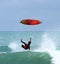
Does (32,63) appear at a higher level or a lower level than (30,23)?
lower

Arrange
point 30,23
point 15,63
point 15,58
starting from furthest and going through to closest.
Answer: point 15,58 < point 15,63 < point 30,23

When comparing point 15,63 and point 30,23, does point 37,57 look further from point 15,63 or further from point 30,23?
point 30,23

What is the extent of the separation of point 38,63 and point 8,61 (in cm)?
304

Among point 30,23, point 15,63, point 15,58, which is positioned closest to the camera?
point 30,23

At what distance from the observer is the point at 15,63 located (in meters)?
28.8

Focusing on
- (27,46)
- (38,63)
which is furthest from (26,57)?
(27,46)

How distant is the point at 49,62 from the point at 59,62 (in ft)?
3.19

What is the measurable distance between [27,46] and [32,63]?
7.62 meters

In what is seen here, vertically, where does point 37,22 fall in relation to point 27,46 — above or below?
above

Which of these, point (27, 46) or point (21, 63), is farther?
point (21, 63)

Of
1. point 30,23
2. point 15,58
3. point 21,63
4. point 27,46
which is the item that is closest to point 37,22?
point 30,23

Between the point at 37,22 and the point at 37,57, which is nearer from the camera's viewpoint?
the point at 37,22

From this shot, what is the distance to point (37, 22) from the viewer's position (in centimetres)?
2203

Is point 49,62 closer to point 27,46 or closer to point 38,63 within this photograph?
point 38,63
